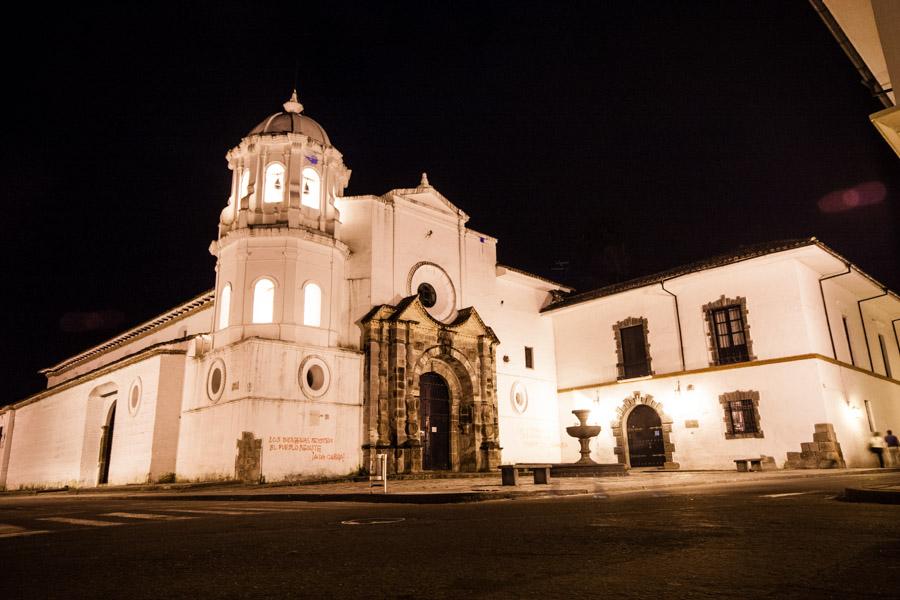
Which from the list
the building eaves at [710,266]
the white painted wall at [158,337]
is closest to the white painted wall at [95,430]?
the white painted wall at [158,337]

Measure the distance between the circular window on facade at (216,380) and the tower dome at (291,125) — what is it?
8792 mm

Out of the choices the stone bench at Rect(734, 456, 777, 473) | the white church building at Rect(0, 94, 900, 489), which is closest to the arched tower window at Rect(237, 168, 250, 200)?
the white church building at Rect(0, 94, 900, 489)

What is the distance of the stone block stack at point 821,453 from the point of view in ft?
65.3

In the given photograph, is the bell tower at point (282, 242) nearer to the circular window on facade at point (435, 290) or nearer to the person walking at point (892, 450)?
the circular window on facade at point (435, 290)

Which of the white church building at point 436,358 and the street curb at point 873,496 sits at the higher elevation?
the white church building at point 436,358

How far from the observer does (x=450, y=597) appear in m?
2.66

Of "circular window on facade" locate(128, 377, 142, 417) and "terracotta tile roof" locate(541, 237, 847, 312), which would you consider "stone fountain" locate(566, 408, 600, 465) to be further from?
"circular window on facade" locate(128, 377, 142, 417)

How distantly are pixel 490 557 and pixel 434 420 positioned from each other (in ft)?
67.2

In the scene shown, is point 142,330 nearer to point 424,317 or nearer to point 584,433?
point 424,317

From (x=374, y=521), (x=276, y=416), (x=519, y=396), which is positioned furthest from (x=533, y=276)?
Result: (x=374, y=521)

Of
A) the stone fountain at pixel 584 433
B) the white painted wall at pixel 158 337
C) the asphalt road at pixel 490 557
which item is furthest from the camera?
the white painted wall at pixel 158 337

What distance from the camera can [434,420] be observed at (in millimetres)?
23922

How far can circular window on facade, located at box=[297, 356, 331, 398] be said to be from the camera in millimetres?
20266

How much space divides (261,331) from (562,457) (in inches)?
597
